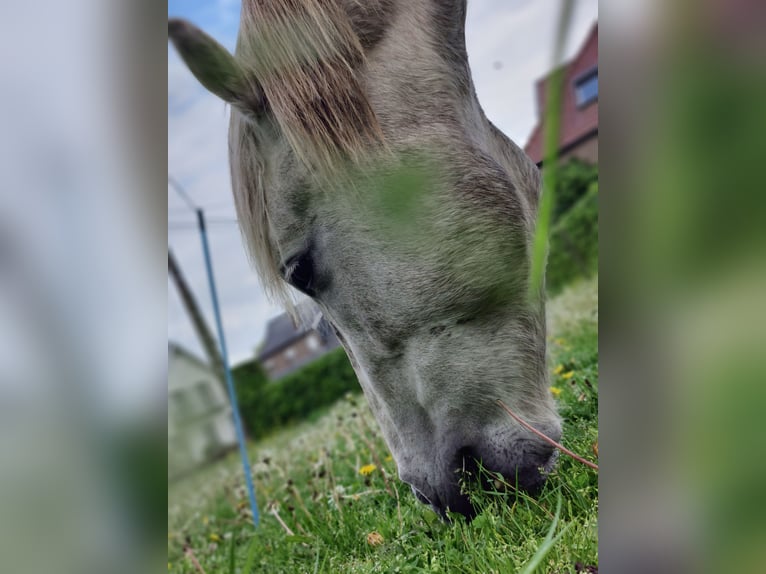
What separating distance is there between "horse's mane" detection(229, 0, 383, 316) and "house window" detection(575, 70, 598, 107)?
1.17 ft

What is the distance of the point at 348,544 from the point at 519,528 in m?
0.49

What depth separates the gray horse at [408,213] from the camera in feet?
3.18

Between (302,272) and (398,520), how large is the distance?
56cm

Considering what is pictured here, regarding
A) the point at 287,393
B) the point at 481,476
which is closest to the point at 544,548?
the point at 481,476

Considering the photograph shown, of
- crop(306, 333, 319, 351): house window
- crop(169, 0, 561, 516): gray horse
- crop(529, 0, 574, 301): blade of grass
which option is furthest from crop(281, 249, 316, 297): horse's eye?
crop(306, 333, 319, 351): house window

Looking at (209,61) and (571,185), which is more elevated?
(209,61)

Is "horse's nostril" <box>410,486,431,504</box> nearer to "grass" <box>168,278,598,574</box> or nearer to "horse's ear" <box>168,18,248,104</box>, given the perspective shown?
"grass" <box>168,278,598,574</box>

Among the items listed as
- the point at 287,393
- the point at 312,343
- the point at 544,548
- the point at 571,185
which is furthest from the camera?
the point at 287,393

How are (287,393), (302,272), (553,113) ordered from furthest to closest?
1. (287,393)
2. (302,272)
3. (553,113)

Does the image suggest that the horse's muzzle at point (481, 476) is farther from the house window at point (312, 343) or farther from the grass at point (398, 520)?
the house window at point (312, 343)

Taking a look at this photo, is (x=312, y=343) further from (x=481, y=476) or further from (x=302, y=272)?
(x=481, y=476)

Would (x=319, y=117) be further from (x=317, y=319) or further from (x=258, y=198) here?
(x=317, y=319)

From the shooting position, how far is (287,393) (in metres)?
5.83
